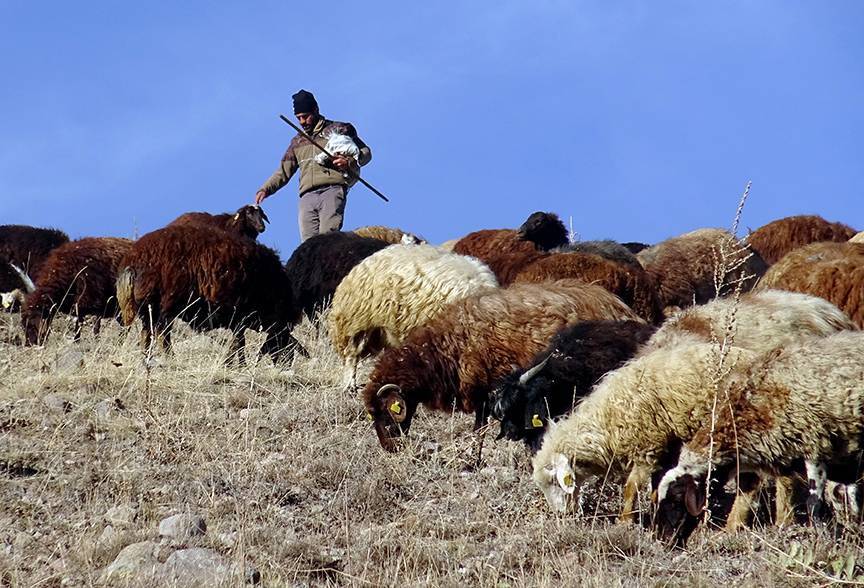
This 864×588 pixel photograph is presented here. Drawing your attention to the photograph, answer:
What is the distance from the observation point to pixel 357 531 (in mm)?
7195

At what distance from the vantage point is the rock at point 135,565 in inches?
244

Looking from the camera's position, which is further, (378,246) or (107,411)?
(378,246)

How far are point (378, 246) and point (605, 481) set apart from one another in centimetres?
688

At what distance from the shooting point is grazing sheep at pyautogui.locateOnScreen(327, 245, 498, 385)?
10742 mm

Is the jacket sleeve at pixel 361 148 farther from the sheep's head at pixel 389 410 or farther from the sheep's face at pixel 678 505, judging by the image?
the sheep's face at pixel 678 505

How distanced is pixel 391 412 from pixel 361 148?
22.9 feet

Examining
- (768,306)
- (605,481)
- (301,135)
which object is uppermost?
(301,135)

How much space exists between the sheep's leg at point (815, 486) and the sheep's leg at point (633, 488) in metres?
1.01

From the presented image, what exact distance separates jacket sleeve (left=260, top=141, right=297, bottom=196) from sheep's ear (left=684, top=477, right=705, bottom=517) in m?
10.2

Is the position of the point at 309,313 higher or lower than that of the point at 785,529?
higher

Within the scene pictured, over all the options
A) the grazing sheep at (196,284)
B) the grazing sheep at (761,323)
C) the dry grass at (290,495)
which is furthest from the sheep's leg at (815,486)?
the grazing sheep at (196,284)

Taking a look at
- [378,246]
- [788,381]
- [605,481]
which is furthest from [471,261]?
[788,381]

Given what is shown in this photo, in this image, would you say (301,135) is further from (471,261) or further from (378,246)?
(471,261)

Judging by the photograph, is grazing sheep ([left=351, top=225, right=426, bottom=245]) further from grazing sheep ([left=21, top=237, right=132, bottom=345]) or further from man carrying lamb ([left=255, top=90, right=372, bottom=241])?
grazing sheep ([left=21, top=237, right=132, bottom=345])
